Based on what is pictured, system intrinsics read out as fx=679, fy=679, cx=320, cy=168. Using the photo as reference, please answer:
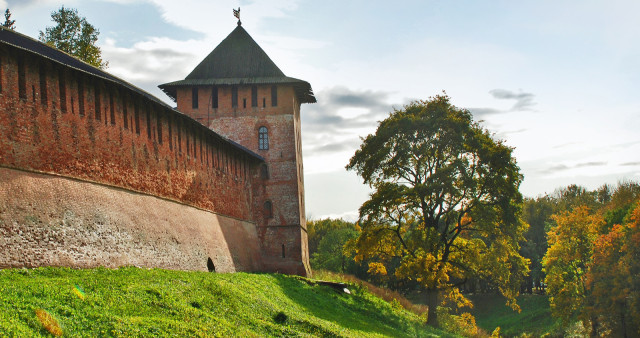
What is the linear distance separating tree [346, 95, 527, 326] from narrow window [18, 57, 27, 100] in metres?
13.5

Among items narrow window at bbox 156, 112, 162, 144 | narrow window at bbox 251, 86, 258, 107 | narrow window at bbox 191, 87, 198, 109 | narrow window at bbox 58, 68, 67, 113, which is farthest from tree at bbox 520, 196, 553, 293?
narrow window at bbox 58, 68, 67, 113

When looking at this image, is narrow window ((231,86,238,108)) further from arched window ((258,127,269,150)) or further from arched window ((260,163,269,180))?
arched window ((260,163,269,180))

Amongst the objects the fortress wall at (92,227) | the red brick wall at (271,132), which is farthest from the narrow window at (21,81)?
the red brick wall at (271,132)

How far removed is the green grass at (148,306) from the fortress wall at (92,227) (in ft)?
1.98

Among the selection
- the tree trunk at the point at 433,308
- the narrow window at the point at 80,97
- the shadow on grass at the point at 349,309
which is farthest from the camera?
the tree trunk at the point at 433,308

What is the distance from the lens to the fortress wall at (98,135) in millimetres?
13398

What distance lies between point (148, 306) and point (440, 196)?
14.4 meters

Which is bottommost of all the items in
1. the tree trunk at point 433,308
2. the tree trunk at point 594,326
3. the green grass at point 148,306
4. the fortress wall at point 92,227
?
the tree trunk at point 594,326

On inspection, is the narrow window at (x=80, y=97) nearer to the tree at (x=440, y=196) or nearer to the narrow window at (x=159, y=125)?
the narrow window at (x=159, y=125)

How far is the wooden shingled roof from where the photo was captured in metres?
31.3

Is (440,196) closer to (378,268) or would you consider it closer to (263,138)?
(378,268)

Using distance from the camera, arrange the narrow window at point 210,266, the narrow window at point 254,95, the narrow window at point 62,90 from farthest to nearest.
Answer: the narrow window at point 254,95 → the narrow window at point 210,266 → the narrow window at point 62,90

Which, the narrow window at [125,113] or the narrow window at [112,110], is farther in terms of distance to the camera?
the narrow window at [125,113]

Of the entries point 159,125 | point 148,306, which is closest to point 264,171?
point 159,125
